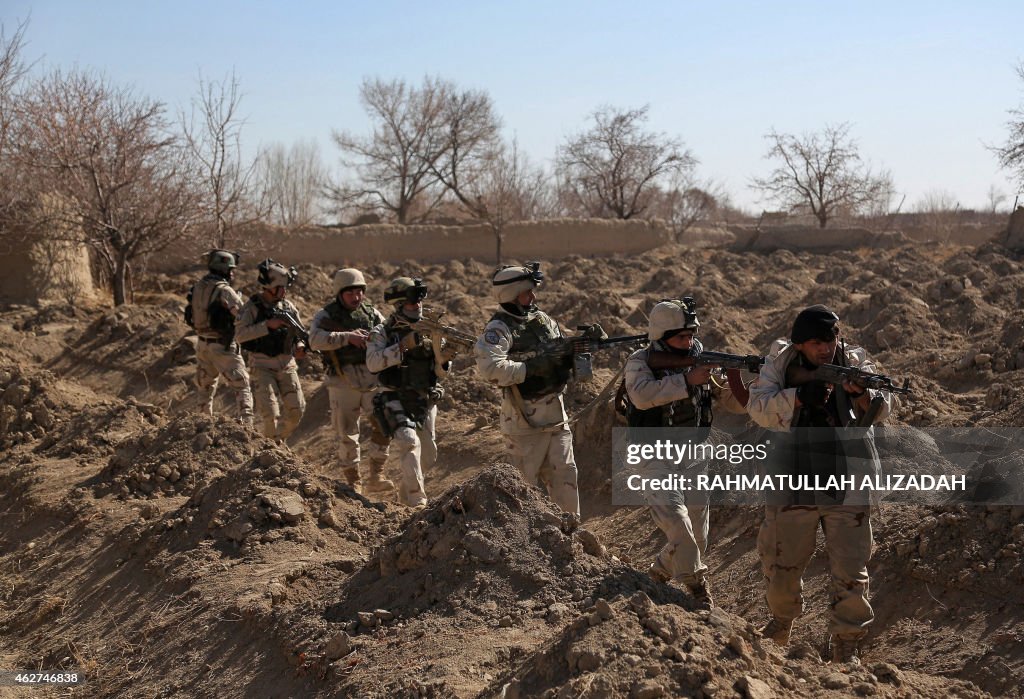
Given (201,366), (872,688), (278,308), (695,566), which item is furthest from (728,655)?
(201,366)

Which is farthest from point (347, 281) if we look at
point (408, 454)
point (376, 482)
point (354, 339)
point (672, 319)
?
point (672, 319)

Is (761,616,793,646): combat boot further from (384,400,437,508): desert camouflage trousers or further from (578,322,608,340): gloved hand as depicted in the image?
(384,400,437,508): desert camouflage trousers

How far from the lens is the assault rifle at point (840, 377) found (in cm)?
509

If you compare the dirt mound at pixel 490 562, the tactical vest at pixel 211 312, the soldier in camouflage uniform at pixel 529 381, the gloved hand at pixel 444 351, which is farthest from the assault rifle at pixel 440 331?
the tactical vest at pixel 211 312

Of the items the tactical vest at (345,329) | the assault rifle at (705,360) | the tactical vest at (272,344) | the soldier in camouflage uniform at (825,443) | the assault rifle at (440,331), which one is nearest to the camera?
the soldier in camouflage uniform at (825,443)

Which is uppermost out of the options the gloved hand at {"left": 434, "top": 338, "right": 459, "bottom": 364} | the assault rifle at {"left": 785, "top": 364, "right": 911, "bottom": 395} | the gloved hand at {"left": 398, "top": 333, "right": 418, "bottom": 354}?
the assault rifle at {"left": 785, "top": 364, "right": 911, "bottom": 395}

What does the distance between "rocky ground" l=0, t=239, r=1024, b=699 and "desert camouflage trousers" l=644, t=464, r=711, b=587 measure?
1.06ft

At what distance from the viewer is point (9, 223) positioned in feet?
60.1

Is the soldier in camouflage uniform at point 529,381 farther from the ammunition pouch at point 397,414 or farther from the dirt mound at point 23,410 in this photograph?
the dirt mound at point 23,410

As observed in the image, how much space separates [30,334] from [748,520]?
1314 cm

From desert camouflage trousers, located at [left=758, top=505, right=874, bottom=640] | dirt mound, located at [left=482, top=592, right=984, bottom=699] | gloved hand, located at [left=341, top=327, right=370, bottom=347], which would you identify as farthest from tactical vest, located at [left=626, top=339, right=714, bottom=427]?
gloved hand, located at [left=341, top=327, right=370, bottom=347]

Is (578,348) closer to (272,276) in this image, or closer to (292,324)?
(292,324)

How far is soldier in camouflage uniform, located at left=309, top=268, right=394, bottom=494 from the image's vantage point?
8641mm

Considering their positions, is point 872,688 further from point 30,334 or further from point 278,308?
point 30,334
